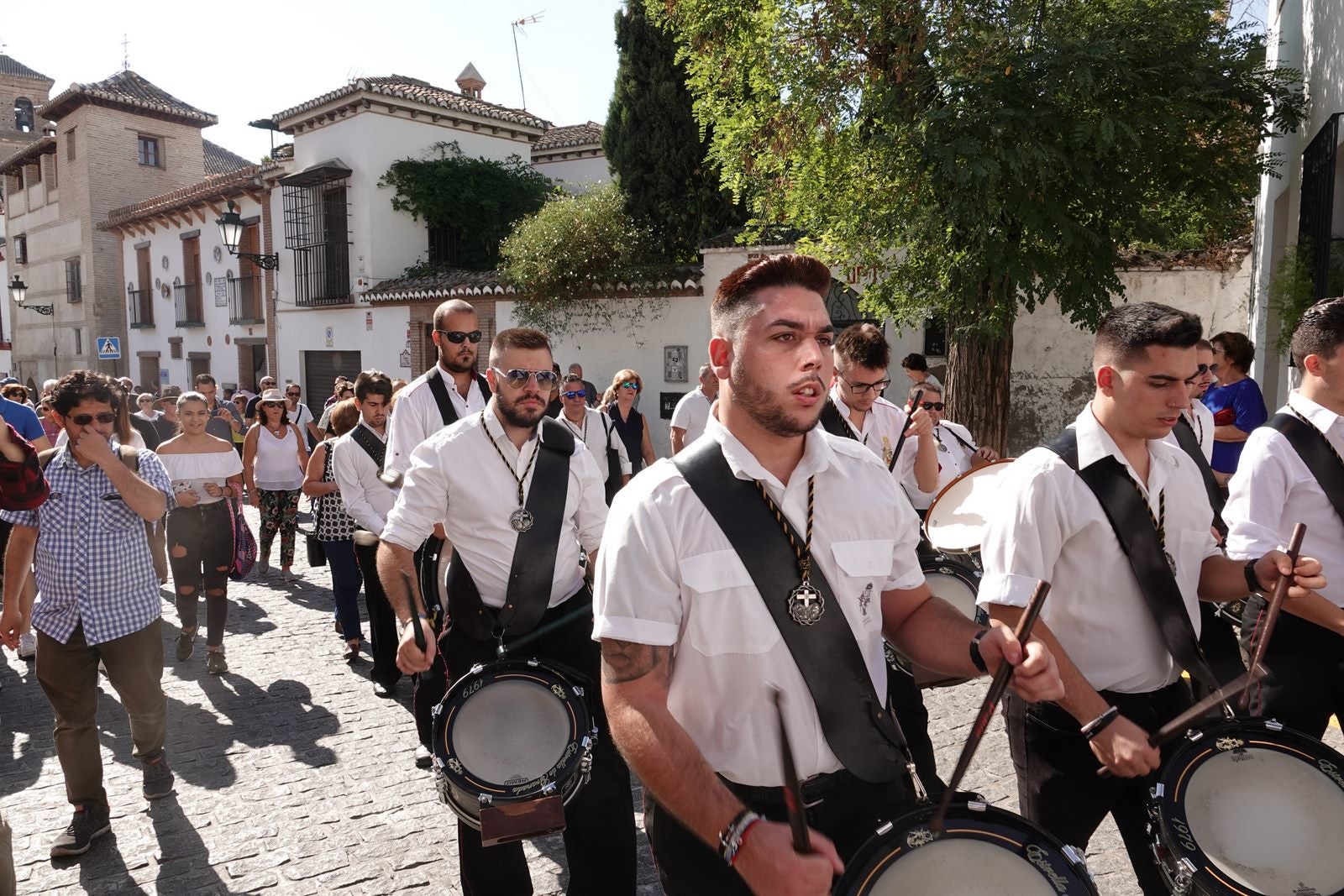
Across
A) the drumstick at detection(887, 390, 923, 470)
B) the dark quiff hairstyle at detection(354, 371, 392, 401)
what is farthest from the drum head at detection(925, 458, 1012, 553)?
the dark quiff hairstyle at detection(354, 371, 392, 401)

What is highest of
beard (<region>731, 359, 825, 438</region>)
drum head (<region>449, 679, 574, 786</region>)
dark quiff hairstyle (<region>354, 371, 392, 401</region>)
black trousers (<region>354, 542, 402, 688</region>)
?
beard (<region>731, 359, 825, 438</region>)

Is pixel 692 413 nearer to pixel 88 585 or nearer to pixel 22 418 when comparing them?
pixel 88 585

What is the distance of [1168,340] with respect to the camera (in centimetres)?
266

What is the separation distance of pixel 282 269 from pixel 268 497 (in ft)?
57.8

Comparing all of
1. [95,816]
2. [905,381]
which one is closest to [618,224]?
[905,381]

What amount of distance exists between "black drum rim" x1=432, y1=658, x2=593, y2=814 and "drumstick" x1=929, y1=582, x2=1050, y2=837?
1.39m

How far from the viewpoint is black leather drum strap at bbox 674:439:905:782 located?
2037 millimetres

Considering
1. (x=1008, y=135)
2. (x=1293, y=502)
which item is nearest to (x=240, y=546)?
(x=1008, y=135)

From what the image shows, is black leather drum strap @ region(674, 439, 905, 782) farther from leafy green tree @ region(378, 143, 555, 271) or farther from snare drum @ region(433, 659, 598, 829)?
leafy green tree @ region(378, 143, 555, 271)

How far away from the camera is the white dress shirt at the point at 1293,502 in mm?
3135

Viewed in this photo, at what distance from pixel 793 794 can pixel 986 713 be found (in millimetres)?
515

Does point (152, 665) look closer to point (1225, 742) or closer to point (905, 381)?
point (1225, 742)

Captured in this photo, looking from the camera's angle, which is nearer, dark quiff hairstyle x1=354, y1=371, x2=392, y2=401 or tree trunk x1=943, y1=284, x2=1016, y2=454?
dark quiff hairstyle x1=354, y1=371, x2=392, y2=401

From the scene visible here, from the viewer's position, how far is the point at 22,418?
299 inches
